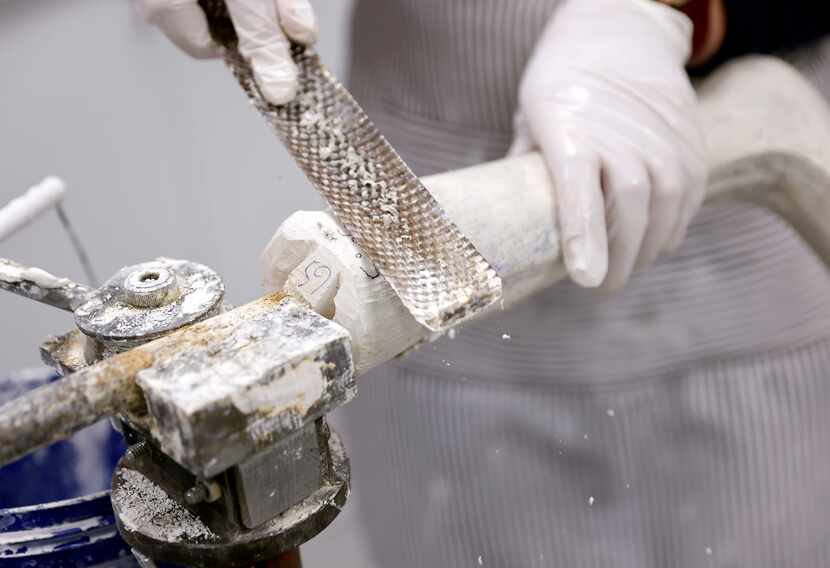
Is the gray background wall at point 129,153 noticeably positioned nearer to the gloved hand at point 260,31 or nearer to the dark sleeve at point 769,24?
the gloved hand at point 260,31

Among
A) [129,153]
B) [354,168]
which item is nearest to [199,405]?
[354,168]

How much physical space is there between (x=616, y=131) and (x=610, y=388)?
384 mm

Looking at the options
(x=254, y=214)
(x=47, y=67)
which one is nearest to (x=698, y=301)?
(x=254, y=214)

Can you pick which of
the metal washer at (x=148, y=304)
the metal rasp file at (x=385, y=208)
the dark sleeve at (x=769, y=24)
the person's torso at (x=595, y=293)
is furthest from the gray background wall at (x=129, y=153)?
the metal washer at (x=148, y=304)

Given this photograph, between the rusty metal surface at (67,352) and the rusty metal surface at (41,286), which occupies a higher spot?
the rusty metal surface at (41,286)

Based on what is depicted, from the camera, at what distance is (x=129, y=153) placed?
5.60 ft

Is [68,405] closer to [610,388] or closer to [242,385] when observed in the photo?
[242,385]

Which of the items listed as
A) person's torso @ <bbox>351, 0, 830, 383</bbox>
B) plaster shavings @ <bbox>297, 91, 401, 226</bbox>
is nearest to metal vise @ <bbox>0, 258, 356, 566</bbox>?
plaster shavings @ <bbox>297, 91, 401, 226</bbox>

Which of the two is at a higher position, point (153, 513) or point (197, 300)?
point (197, 300)

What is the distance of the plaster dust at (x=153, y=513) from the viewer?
1.73ft

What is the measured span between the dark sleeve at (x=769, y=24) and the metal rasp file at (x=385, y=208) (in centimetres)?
51

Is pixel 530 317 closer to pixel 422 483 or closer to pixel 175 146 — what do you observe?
pixel 422 483

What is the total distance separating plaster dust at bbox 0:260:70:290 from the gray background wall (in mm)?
1021

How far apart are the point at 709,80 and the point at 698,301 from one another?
28 centimetres
